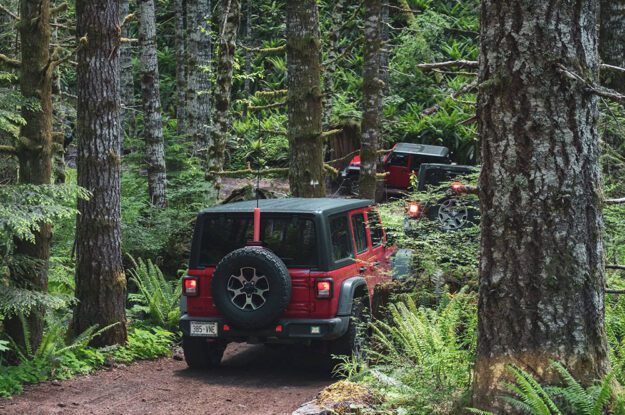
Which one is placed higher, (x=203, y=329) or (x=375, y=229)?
(x=375, y=229)

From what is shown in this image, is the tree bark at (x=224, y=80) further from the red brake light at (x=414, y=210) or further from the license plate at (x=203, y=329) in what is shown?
the license plate at (x=203, y=329)

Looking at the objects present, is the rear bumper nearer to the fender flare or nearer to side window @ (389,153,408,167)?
the fender flare

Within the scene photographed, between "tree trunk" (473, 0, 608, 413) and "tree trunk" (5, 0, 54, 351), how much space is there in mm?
6656

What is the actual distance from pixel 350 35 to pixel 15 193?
115ft

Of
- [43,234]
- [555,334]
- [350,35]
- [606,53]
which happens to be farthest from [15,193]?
[350,35]

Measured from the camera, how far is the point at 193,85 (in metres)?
24.9

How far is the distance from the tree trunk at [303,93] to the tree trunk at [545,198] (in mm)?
7974

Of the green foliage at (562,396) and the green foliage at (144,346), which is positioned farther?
the green foliage at (144,346)

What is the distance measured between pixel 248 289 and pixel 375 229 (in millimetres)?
2995

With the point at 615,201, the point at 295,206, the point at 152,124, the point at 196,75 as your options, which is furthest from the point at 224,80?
the point at 615,201

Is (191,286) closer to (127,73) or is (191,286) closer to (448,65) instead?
(448,65)

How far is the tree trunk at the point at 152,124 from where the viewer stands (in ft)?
64.4

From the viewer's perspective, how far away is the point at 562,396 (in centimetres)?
561

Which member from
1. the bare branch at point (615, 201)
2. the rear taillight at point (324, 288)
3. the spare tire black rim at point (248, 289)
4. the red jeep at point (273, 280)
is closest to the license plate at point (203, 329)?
the red jeep at point (273, 280)
